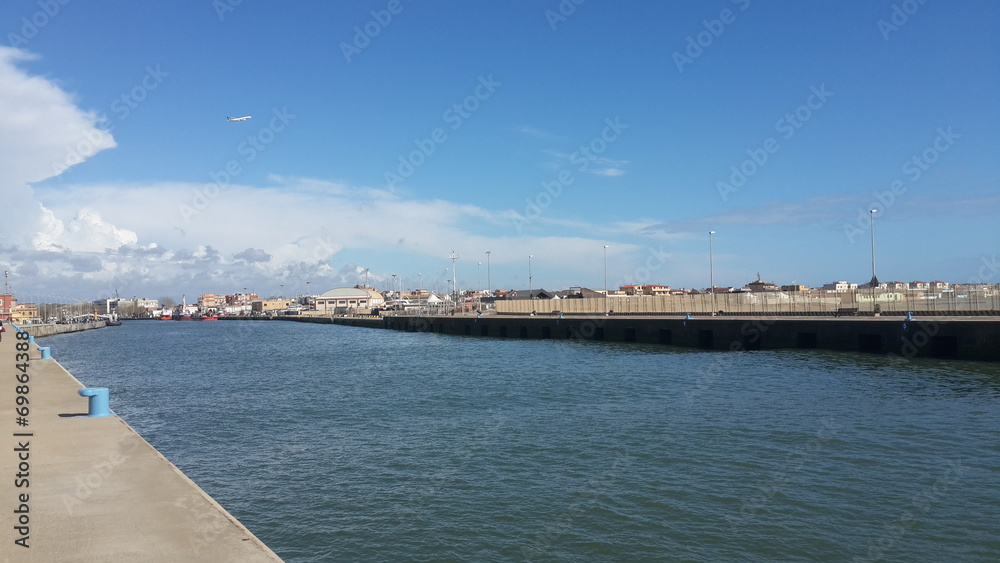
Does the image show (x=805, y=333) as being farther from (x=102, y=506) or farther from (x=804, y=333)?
(x=102, y=506)

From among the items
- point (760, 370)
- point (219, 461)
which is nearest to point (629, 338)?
point (760, 370)

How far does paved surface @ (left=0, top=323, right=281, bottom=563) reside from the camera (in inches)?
279

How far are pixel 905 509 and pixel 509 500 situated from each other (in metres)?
7.23

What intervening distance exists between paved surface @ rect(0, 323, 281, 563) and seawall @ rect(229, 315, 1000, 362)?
124 feet

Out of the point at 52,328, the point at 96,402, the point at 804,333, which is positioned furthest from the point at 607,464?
the point at 52,328

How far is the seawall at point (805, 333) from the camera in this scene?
34.6m

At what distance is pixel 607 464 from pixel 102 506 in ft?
33.9

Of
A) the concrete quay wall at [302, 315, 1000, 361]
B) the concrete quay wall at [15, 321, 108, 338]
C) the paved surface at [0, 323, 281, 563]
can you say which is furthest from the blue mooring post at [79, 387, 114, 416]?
the concrete quay wall at [15, 321, 108, 338]

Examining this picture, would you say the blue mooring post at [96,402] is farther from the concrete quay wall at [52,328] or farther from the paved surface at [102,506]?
the concrete quay wall at [52,328]

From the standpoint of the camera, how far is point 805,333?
1715 inches

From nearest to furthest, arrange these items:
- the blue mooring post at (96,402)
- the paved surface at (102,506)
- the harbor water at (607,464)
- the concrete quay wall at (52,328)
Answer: the paved surface at (102,506) → the harbor water at (607,464) → the blue mooring post at (96,402) → the concrete quay wall at (52,328)

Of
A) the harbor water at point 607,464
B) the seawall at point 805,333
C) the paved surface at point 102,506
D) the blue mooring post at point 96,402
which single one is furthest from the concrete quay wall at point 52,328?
the paved surface at point 102,506

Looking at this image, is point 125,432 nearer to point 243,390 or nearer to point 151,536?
point 151,536

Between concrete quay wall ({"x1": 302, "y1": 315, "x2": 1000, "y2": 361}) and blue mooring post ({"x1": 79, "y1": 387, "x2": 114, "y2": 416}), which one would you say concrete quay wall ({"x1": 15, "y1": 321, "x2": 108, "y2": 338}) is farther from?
blue mooring post ({"x1": 79, "y1": 387, "x2": 114, "y2": 416})
